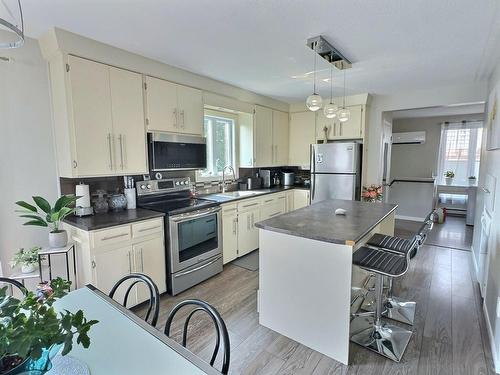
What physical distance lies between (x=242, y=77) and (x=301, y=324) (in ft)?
9.31

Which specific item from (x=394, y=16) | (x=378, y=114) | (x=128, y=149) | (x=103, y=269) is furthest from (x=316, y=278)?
(x=378, y=114)

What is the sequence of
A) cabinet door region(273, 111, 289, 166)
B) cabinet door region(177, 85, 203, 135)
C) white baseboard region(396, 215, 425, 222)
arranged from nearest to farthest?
cabinet door region(177, 85, 203, 135) → cabinet door region(273, 111, 289, 166) → white baseboard region(396, 215, 425, 222)

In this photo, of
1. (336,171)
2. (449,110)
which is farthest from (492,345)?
(449,110)

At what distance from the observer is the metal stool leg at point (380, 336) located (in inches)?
77.8

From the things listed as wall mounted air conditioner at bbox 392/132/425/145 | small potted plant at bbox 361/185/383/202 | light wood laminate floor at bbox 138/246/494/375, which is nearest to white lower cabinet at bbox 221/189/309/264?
light wood laminate floor at bbox 138/246/494/375

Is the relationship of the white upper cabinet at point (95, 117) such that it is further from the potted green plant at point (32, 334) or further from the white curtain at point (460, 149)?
the white curtain at point (460, 149)

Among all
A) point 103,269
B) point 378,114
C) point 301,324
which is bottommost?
point 301,324

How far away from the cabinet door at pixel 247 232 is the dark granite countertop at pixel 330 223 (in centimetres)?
115

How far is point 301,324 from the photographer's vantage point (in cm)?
210

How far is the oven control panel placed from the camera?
9.87ft

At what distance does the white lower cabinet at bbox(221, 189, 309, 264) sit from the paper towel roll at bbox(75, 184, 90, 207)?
4.81 feet

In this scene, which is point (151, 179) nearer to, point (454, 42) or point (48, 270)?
point (48, 270)

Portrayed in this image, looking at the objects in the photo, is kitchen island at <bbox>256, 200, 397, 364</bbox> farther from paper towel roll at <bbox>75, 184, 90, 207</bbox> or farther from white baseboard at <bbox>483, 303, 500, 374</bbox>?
paper towel roll at <bbox>75, 184, 90, 207</bbox>

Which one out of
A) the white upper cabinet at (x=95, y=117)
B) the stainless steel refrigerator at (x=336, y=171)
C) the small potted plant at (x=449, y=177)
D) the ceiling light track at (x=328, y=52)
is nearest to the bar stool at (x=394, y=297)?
the ceiling light track at (x=328, y=52)
